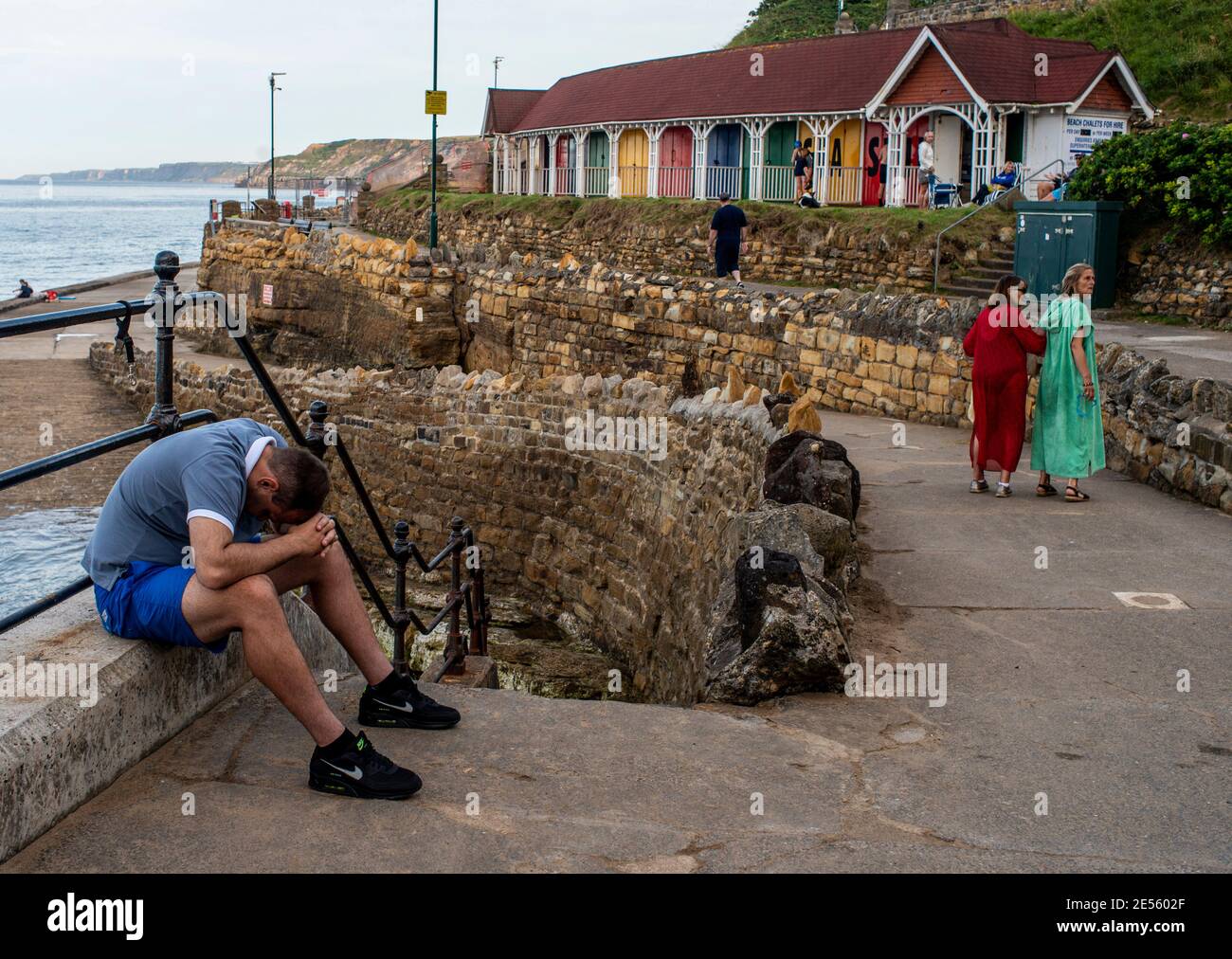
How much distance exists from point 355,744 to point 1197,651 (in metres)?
4.08

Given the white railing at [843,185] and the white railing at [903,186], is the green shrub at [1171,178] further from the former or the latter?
the white railing at [843,185]

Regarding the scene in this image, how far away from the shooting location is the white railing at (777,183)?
3369 cm

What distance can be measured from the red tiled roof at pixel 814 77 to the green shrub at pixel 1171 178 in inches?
346

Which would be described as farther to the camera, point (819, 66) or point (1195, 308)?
point (819, 66)

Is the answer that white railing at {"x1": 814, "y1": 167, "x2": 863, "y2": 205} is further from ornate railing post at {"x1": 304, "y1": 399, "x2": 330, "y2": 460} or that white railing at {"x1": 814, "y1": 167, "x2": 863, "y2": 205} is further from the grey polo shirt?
the grey polo shirt

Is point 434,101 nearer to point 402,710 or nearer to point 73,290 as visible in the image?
point 73,290

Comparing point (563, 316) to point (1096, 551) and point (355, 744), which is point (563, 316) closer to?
point (1096, 551)

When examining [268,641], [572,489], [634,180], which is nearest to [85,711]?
[268,641]

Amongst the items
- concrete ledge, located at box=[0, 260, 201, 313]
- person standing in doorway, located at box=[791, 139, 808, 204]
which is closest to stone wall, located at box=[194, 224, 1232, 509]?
person standing in doorway, located at box=[791, 139, 808, 204]

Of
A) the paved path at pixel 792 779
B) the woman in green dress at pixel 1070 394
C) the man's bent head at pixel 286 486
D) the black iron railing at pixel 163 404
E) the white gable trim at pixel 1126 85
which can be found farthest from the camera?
the white gable trim at pixel 1126 85

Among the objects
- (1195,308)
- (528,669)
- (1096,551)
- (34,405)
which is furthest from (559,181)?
(1096,551)

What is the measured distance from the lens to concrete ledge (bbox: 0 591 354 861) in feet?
11.3

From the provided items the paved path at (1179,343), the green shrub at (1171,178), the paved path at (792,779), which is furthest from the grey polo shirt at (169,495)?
the green shrub at (1171,178)
